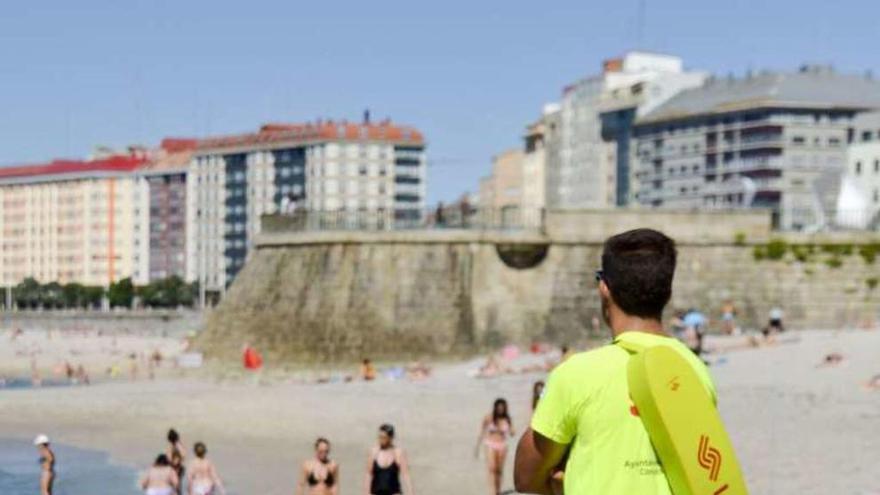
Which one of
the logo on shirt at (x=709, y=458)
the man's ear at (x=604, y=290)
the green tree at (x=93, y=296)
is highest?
the man's ear at (x=604, y=290)

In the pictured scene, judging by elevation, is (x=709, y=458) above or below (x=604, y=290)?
below

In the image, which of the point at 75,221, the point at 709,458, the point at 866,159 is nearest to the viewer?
the point at 709,458

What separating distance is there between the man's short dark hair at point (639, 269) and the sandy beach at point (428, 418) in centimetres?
1455

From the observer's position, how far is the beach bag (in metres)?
3.91

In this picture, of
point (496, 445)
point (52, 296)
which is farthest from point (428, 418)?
point (52, 296)

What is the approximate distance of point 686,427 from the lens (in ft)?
12.8

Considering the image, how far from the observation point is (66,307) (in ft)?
455

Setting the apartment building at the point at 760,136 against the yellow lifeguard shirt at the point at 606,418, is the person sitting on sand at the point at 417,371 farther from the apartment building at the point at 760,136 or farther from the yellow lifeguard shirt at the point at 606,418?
the apartment building at the point at 760,136

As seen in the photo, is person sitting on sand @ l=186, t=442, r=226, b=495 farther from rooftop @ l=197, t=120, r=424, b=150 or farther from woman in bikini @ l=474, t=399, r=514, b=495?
rooftop @ l=197, t=120, r=424, b=150

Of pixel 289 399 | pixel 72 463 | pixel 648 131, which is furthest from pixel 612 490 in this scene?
pixel 648 131

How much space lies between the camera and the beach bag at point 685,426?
391cm

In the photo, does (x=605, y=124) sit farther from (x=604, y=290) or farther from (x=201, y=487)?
(x=604, y=290)

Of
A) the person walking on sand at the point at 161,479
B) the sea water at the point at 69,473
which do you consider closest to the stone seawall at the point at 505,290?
the sea water at the point at 69,473

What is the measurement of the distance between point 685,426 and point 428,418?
3058 centimetres
